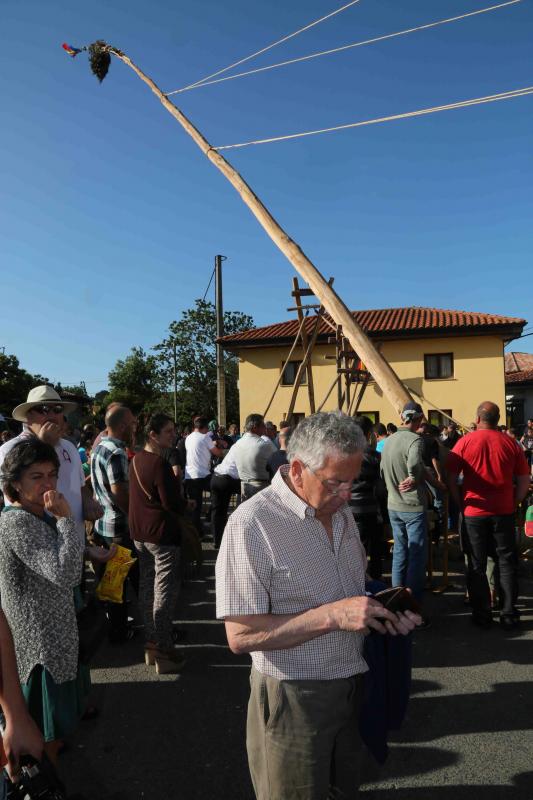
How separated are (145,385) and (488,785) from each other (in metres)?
49.2

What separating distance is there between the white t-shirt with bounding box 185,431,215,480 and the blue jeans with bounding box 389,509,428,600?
162 inches

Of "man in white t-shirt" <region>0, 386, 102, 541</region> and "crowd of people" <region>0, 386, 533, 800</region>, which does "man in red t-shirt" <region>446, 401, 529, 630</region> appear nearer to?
"crowd of people" <region>0, 386, 533, 800</region>

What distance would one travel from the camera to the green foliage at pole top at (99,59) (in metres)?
9.93

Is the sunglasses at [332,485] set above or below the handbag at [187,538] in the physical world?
above

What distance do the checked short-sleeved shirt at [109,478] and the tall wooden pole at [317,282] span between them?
7.43 ft

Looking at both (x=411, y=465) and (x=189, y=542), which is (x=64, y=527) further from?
(x=411, y=465)

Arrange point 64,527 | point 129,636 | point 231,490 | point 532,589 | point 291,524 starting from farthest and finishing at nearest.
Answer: point 231,490
point 532,589
point 129,636
point 64,527
point 291,524

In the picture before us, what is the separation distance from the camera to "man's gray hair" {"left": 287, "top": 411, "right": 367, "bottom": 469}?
71.6 inches

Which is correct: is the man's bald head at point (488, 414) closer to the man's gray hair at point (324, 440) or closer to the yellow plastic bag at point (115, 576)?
the yellow plastic bag at point (115, 576)

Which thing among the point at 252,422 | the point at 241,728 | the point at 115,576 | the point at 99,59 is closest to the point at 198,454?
the point at 252,422

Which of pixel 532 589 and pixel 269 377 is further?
pixel 269 377

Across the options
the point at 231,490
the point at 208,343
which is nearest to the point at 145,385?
the point at 208,343

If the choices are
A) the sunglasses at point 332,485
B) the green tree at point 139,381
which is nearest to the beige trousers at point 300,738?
the sunglasses at point 332,485

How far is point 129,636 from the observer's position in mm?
4801
